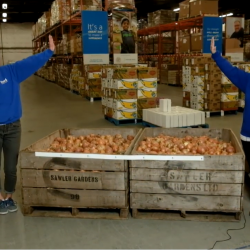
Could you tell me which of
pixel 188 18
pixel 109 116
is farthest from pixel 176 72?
pixel 109 116

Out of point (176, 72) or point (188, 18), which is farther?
point (176, 72)

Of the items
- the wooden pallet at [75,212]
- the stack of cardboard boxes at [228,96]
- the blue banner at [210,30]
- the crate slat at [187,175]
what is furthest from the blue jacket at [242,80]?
the blue banner at [210,30]

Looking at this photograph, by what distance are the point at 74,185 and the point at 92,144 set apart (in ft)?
2.28

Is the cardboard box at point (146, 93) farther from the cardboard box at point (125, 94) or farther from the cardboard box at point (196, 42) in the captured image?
the cardboard box at point (196, 42)

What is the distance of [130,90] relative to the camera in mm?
7910

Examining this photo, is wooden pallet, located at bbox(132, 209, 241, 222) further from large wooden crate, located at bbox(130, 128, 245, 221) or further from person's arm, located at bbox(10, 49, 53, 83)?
person's arm, located at bbox(10, 49, 53, 83)

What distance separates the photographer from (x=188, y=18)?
13.4 m

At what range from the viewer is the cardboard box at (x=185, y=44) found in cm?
1442

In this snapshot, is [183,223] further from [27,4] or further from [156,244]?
[27,4]

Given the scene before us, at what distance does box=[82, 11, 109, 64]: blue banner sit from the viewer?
11.2 m

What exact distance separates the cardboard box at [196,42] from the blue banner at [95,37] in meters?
4.03

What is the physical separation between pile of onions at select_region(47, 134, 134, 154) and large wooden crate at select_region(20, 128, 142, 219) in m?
0.24

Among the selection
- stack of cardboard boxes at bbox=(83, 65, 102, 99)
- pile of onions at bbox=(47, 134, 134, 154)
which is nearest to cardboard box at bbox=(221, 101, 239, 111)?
stack of cardboard boxes at bbox=(83, 65, 102, 99)

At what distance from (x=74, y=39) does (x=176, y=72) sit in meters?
5.57
